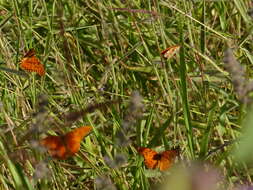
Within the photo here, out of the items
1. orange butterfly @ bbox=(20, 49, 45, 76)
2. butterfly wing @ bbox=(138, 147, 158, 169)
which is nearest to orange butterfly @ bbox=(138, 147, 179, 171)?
butterfly wing @ bbox=(138, 147, 158, 169)

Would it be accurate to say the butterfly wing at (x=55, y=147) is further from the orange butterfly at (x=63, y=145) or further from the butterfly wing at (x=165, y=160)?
the butterfly wing at (x=165, y=160)

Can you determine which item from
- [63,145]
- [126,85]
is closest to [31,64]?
[126,85]

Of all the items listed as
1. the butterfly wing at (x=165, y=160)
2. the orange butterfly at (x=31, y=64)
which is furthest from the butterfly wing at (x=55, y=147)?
the orange butterfly at (x=31, y=64)

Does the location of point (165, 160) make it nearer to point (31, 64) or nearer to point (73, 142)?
point (73, 142)

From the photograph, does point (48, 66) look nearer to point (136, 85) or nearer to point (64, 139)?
point (136, 85)

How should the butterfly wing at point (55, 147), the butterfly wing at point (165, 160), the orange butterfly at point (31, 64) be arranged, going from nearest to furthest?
the butterfly wing at point (55, 147) → the butterfly wing at point (165, 160) → the orange butterfly at point (31, 64)

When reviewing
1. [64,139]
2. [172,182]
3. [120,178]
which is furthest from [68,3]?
[172,182]

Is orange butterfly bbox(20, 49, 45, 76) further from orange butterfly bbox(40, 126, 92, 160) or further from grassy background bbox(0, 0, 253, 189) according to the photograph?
orange butterfly bbox(40, 126, 92, 160)
